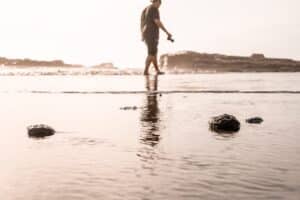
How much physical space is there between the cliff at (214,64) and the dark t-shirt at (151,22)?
43.4ft

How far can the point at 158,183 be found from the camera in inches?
213

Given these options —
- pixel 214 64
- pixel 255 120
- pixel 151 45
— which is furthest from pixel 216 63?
pixel 255 120

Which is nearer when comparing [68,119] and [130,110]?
[68,119]

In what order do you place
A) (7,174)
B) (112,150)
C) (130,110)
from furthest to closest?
(130,110) → (112,150) → (7,174)

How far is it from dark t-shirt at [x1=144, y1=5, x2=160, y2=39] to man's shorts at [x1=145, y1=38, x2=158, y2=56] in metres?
0.12

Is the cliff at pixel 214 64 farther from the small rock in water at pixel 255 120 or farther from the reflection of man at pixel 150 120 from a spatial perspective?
the small rock in water at pixel 255 120

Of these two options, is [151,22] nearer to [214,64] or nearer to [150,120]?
[150,120]

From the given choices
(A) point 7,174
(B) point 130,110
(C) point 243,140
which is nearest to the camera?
(A) point 7,174

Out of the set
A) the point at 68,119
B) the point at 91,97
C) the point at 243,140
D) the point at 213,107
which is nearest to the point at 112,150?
the point at 243,140

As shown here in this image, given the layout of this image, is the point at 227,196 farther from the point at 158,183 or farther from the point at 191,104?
the point at 191,104

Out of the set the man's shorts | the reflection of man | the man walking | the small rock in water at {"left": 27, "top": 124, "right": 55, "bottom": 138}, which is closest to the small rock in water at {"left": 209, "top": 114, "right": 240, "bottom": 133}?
the reflection of man

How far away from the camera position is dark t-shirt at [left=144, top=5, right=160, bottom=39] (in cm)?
2003

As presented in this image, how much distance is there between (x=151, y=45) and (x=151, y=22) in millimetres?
734

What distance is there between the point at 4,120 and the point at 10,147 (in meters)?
3.01
